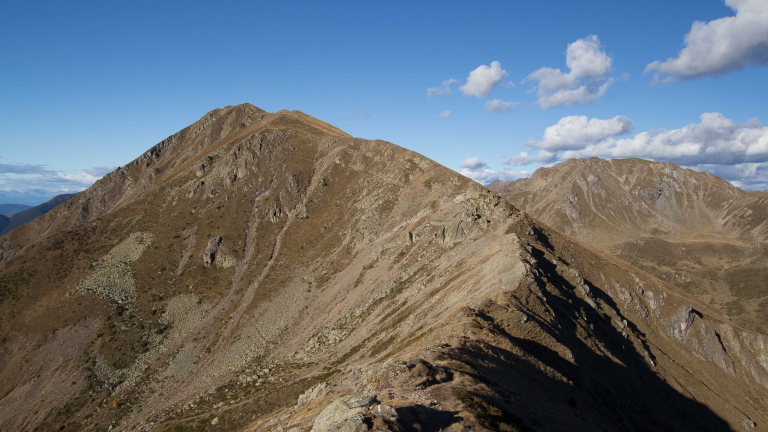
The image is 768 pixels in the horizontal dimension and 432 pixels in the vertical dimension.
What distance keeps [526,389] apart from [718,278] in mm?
244555

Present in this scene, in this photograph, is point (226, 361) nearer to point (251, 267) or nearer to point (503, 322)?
point (251, 267)

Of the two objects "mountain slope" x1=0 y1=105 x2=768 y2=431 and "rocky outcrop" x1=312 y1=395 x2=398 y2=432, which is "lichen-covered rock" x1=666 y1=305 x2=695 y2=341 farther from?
"rocky outcrop" x1=312 y1=395 x2=398 y2=432

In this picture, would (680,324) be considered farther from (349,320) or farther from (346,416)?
(346,416)

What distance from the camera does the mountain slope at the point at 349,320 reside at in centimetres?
3816

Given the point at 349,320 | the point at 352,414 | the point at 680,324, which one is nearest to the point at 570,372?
the point at 352,414

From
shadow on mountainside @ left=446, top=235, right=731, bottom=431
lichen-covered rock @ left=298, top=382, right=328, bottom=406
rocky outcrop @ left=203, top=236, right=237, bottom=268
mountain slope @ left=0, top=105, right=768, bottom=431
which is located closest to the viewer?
shadow on mountainside @ left=446, top=235, right=731, bottom=431

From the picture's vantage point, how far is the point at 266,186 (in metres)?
A: 123

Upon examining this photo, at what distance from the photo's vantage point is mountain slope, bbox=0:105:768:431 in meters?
38.2

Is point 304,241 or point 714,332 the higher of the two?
point 304,241

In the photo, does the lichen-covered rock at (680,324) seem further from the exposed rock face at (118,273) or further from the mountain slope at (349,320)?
the exposed rock face at (118,273)

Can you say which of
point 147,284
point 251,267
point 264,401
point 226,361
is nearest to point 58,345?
point 147,284

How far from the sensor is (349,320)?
7406 cm

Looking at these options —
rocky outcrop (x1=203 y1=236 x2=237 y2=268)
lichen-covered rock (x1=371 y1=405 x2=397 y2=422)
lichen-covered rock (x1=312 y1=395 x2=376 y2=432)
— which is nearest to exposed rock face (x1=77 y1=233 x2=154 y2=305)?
rocky outcrop (x1=203 y1=236 x2=237 y2=268)

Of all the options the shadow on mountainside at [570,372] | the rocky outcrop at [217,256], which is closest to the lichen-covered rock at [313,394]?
the shadow on mountainside at [570,372]
